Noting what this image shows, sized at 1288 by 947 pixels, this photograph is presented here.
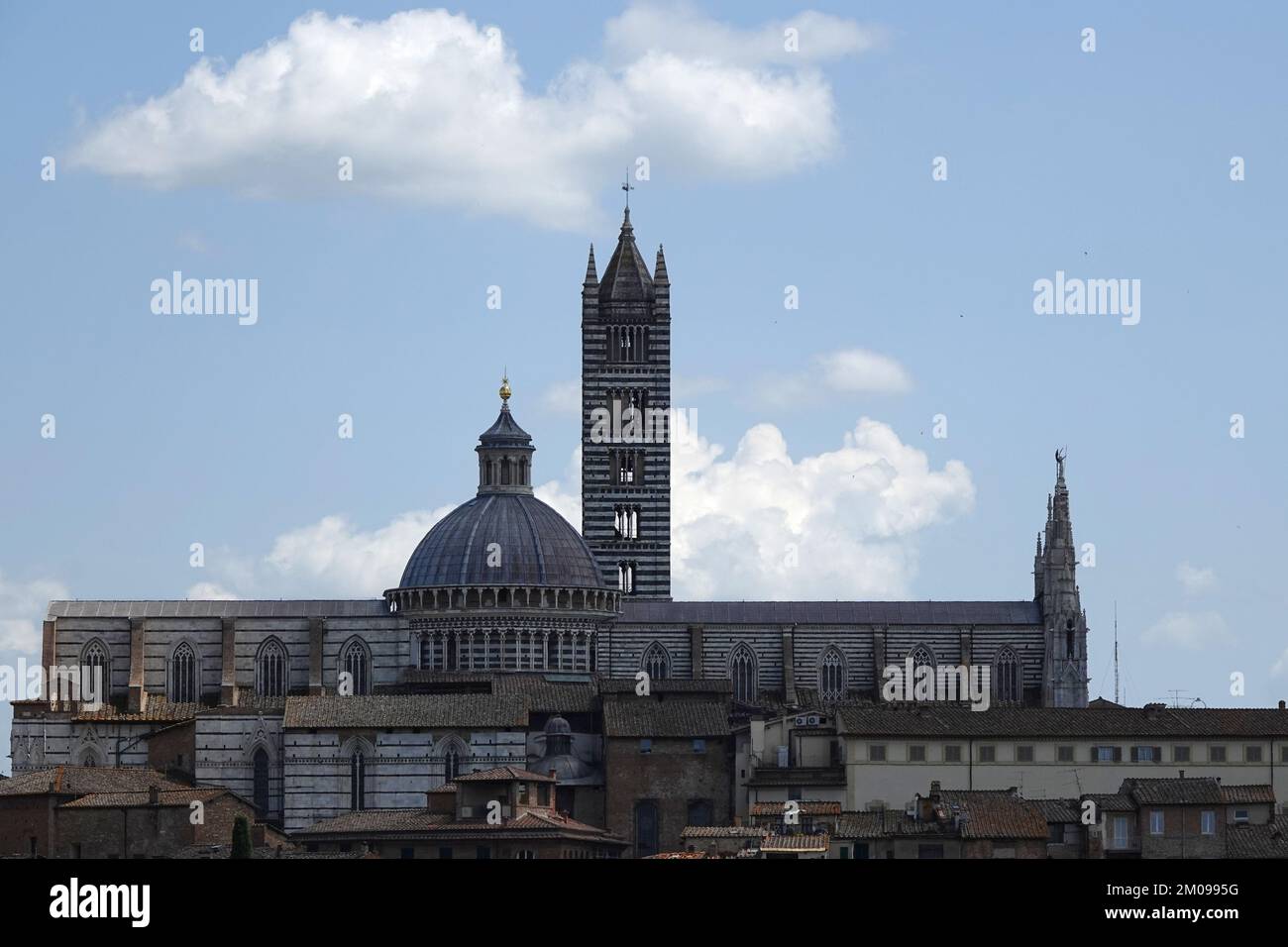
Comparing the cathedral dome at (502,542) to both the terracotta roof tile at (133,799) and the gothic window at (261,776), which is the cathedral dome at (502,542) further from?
the terracotta roof tile at (133,799)

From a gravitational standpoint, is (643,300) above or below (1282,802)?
above

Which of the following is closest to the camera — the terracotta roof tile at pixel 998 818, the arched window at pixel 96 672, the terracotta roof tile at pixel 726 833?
the terracotta roof tile at pixel 998 818

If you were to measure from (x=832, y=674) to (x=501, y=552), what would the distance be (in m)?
10.8

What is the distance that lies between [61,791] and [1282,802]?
31576mm

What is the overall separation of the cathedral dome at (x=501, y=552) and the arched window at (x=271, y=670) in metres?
4.25

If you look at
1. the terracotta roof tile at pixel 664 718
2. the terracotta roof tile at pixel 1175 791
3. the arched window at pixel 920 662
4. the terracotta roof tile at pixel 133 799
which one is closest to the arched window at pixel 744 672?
the arched window at pixel 920 662

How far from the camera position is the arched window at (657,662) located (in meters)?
106

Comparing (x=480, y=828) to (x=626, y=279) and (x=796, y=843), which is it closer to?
(x=796, y=843)

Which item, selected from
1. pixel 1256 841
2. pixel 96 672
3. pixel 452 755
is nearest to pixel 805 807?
pixel 1256 841

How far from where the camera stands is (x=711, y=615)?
107625mm
